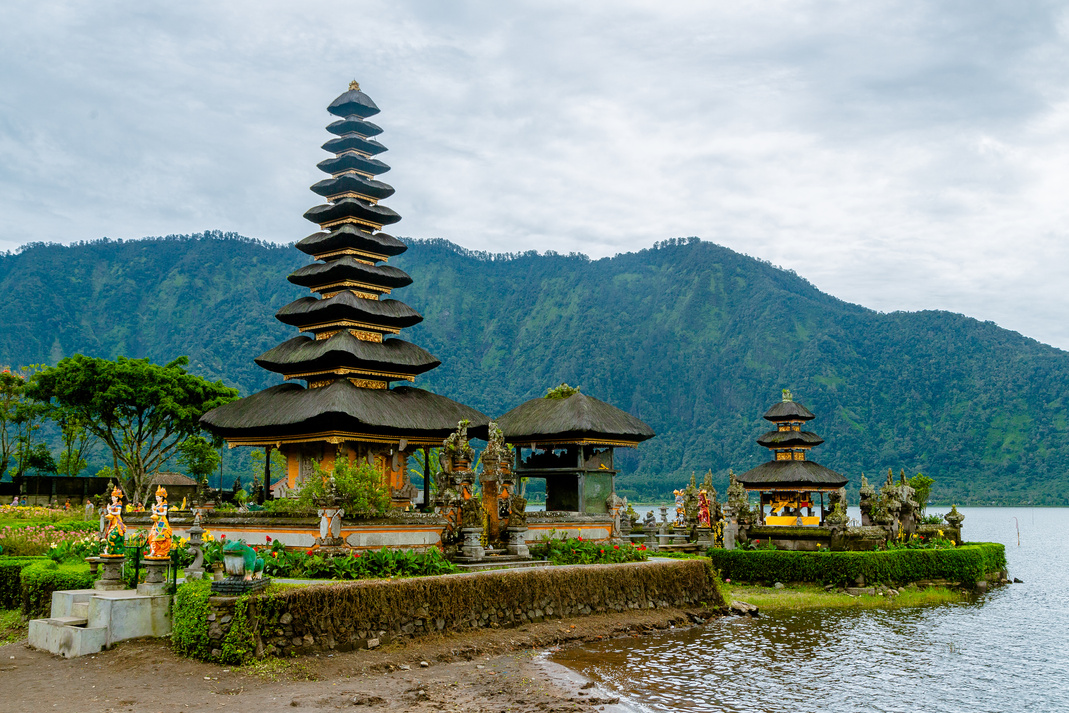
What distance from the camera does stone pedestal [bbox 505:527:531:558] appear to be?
81.3 ft

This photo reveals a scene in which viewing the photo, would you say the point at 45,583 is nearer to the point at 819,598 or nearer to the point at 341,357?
the point at 341,357

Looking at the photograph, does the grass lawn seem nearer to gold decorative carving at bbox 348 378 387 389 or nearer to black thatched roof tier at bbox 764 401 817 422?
black thatched roof tier at bbox 764 401 817 422

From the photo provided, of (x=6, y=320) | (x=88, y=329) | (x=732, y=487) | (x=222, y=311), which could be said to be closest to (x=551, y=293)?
(x=222, y=311)

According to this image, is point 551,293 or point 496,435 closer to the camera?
point 496,435

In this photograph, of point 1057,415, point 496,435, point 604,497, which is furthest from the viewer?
point 1057,415

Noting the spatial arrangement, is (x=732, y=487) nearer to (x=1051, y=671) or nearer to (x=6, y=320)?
(x=1051, y=671)

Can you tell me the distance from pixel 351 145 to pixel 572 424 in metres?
15.2

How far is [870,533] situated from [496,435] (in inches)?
705

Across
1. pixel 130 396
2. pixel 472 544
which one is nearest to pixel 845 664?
pixel 472 544

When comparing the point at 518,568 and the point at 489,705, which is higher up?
the point at 518,568

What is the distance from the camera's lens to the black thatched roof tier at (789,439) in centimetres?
4666

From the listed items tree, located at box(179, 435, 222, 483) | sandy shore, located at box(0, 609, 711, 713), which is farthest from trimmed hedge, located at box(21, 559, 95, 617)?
tree, located at box(179, 435, 222, 483)

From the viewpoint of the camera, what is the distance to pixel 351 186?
1403 inches

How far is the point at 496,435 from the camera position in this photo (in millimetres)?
25859
